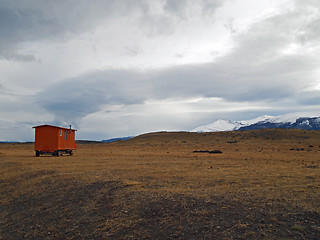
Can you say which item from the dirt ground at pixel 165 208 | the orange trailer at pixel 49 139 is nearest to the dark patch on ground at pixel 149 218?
the dirt ground at pixel 165 208

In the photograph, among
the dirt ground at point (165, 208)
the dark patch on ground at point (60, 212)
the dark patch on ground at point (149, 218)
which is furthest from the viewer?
the dark patch on ground at point (60, 212)

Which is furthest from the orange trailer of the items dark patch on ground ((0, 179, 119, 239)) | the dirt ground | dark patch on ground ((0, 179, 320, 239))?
dark patch on ground ((0, 179, 320, 239))

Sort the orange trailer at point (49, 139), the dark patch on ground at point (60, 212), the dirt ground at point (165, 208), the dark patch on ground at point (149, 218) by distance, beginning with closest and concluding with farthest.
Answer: the dark patch on ground at point (149, 218) < the dirt ground at point (165, 208) < the dark patch on ground at point (60, 212) < the orange trailer at point (49, 139)

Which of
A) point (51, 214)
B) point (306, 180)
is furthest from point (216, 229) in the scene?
point (306, 180)

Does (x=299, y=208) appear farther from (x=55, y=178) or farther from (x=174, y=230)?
(x=55, y=178)

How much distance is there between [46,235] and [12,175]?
11.2 metres

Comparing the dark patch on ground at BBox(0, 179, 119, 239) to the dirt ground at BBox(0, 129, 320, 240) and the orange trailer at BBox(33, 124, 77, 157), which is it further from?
the orange trailer at BBox(33, 124, 77, 157)

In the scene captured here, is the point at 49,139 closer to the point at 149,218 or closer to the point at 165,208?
the point at 165,208

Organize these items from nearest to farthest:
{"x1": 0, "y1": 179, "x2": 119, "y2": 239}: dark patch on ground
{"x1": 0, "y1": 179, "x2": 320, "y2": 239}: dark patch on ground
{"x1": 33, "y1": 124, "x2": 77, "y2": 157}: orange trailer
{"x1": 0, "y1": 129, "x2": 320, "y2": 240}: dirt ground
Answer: {"x1": 0, "y1": 179, "x2": 320, "y2": 239}: dark patch on ground < {"x1": 0, "y1": 129, "x2": 320, "y2": 240}: dirt ground < {"x1": 0, "y1": 179, "x2": 119, "y2": 239}: dark patch on ground < {"x1": 33, "y1": 124, "x2": 77, "y2": 157}: orange trailer

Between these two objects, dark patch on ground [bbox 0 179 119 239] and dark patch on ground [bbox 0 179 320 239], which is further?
dark patch on ground [bbox 0 179 119 239]

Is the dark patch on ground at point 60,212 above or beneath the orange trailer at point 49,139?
beneath

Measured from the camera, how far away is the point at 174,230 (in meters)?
7.48

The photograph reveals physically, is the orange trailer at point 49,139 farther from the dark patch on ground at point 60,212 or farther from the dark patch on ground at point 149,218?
the dark patch on ground at point 149,218

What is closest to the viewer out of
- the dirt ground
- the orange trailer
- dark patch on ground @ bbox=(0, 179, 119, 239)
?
the dirt ground
